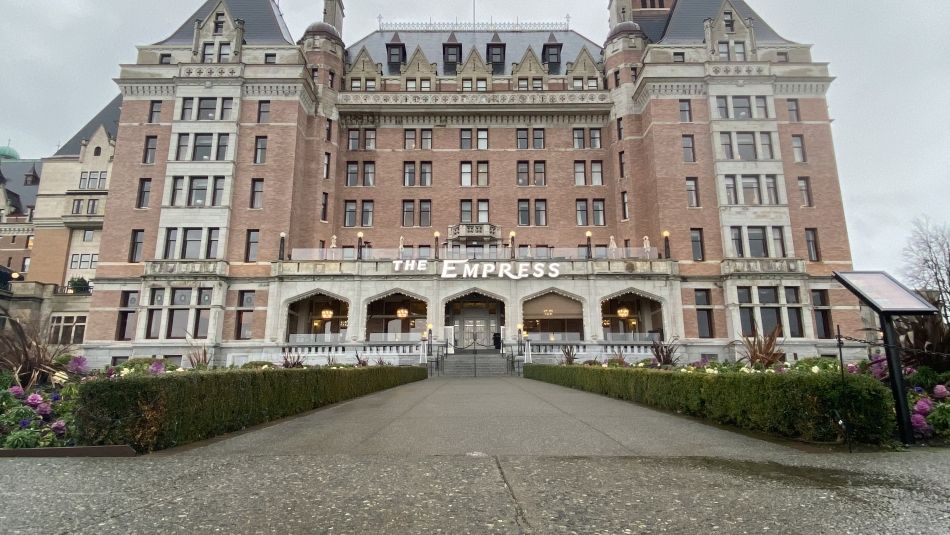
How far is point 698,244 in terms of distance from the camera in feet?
116

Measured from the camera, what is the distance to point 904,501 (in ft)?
12.5

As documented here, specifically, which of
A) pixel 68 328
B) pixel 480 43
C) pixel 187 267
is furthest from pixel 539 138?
pixel 68 328

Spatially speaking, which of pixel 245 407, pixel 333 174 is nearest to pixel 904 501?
pixel 245 407

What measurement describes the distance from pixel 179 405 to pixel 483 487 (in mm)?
4551

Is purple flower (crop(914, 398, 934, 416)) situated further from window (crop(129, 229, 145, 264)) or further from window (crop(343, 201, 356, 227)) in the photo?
window (crop(129, 229, 145, 264))

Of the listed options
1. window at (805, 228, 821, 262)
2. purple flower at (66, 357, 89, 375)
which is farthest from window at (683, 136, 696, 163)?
purple flower at (66, 357, 89, 375)

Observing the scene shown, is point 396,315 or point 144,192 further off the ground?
point 144,192

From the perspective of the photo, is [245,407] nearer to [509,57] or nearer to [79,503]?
[79,503]

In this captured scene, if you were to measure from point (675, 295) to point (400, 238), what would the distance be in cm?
2062

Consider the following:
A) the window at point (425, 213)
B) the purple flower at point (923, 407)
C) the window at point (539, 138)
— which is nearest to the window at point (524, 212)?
the window at point (539, 138)

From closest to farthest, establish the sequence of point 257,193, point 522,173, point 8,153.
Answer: point 257,193 → point 522,173 → point 8,153

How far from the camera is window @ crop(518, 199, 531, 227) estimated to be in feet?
131

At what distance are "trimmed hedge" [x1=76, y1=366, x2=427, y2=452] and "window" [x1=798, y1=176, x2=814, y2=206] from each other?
1515 inches

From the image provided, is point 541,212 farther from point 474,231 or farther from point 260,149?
point 260,149
